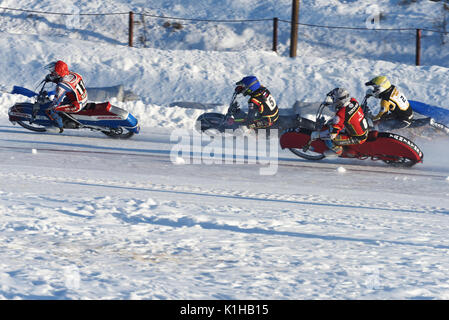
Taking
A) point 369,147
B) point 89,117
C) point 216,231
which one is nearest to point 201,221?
point 216,231

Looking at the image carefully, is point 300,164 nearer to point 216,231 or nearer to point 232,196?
point 232,196

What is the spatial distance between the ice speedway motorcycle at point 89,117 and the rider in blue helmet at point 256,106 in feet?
7.15

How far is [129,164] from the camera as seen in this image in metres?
11.1

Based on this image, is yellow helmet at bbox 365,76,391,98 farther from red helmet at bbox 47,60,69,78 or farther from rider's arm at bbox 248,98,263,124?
red helmet at bbox 47,60,69,78

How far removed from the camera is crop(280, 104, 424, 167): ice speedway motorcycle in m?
11.5

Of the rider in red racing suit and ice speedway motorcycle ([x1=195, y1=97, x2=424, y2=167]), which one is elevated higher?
the rider in red racing suit

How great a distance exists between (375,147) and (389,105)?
5.08ft

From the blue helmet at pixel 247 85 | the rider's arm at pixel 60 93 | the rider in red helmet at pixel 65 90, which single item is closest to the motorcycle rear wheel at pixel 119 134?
the rider in red helmet at pixel 65 90

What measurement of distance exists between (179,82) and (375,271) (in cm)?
1695

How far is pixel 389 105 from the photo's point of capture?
1274cm

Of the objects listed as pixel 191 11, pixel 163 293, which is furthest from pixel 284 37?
pixel 163 293

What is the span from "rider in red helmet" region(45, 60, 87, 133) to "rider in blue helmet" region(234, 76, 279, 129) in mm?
3090

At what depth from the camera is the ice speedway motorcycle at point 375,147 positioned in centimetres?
1146

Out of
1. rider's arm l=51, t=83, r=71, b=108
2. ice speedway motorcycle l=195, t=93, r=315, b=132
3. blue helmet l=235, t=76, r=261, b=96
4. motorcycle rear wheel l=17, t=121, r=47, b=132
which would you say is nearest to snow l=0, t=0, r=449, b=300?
motorcycle rear wheel l=17, t=121, r=47, b=132
